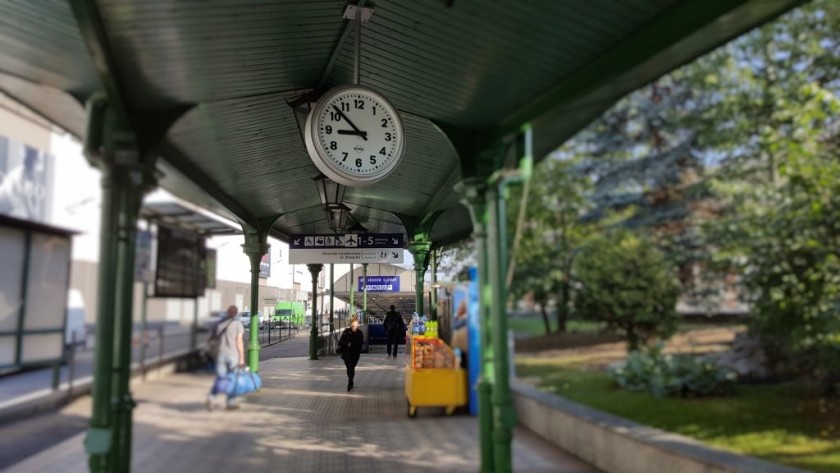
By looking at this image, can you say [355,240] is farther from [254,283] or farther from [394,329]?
[394,329]

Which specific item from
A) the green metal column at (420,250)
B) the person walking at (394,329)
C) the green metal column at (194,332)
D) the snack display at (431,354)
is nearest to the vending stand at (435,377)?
the snack display at (431,354)

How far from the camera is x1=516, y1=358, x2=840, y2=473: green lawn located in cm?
324

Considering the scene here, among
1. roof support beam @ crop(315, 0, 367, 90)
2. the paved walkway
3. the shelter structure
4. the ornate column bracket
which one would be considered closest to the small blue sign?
the paved walkway

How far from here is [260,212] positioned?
3.56 m

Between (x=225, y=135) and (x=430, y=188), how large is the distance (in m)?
2.43

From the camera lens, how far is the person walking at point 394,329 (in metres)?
10.2

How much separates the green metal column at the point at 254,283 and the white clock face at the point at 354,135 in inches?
25.5

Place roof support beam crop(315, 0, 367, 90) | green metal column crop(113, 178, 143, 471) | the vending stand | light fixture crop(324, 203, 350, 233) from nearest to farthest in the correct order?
green metal column crop(113, 178, 143, 471) < roof support beam crop(315, 0, 367, 90) < the vending stand < light fixture crop(324, 203, 350, 233)

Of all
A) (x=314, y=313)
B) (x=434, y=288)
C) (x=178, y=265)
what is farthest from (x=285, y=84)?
(x=314, y=313)

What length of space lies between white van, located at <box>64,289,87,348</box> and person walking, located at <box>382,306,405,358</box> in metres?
7.79

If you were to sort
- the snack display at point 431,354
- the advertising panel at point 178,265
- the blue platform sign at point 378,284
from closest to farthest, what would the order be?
1. the advertising panel at point 178,265
2. the snack display at point 431,354
3. the blue platform sign at point 378,284

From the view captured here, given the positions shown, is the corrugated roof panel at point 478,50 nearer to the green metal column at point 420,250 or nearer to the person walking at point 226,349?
the person walking at point 226,349

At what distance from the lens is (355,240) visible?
6.12 meters

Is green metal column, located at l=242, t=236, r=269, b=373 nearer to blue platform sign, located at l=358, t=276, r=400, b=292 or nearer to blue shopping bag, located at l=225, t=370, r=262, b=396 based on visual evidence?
blue shopping bag, located at l=225, t=370, r=262, b=396
